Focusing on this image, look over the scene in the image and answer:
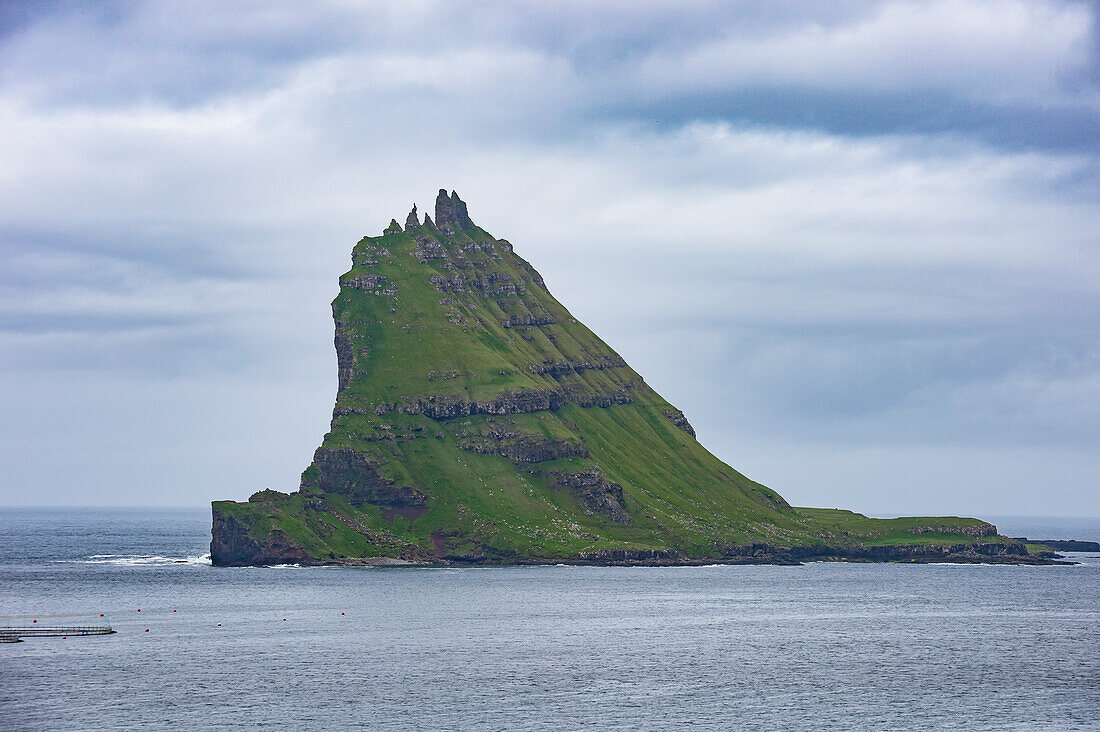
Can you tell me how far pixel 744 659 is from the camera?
640ft

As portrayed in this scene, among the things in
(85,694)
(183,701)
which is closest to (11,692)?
(85,694)

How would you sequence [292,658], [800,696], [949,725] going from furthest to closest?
[292,658]
[800,696]
[949,725]

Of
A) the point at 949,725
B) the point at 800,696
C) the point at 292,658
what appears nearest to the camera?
the point at 949,725

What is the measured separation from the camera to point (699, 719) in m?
149

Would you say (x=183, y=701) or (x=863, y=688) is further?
(x=863, y=688)

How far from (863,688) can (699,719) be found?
31.7m

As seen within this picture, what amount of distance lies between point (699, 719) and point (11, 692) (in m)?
80.5

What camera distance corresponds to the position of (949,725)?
14675 centimetres

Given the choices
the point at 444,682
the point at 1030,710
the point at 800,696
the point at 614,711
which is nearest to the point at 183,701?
the point at 444,682

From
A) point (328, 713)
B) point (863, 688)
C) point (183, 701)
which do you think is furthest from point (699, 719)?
point (183, 701)

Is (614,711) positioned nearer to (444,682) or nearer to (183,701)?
(444,682)

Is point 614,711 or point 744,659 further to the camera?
point 744,659

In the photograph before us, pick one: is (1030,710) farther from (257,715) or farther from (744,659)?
(257,715)

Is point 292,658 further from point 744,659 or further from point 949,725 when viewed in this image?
point 949,725
